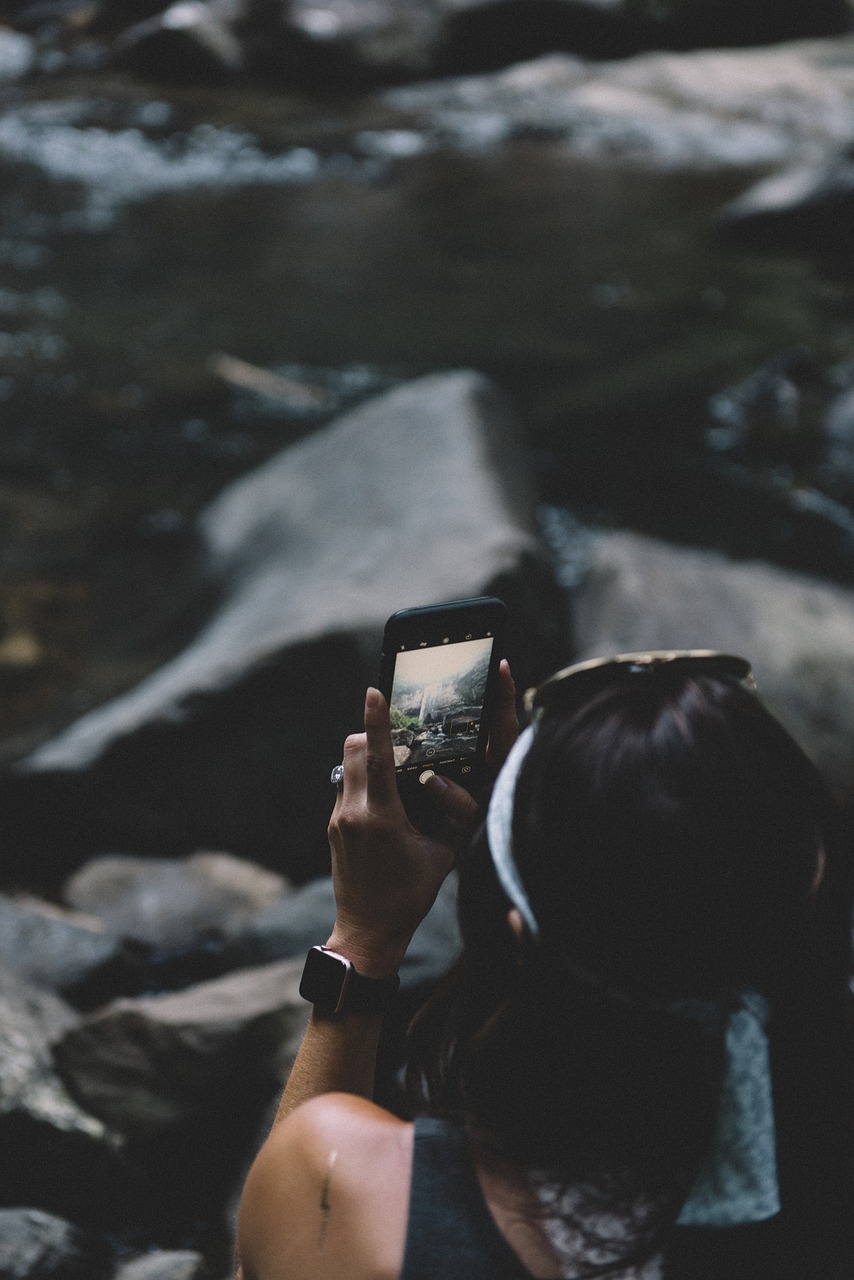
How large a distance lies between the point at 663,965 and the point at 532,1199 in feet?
0.71

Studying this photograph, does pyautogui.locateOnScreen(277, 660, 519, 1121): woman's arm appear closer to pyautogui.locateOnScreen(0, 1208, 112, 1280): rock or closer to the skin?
the skin

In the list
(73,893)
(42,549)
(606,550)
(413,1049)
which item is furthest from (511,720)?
(42,549)

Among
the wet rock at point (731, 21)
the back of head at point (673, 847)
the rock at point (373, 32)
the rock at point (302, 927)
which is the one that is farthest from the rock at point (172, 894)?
the wet rock at point (731, 21)

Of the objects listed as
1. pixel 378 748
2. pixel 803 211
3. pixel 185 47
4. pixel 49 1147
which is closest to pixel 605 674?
pixel 378 748

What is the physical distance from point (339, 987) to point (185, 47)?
13392mm

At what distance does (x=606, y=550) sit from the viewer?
422 cm

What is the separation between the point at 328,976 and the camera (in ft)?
3.90

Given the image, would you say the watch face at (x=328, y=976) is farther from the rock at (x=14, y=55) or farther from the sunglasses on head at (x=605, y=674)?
the rock at (x=14, y=55)

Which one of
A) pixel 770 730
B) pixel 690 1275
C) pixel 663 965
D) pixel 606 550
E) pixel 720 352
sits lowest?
pixel 720 352

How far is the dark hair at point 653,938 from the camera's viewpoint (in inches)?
36.0

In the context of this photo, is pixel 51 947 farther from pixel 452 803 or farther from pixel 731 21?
pixel 731 21

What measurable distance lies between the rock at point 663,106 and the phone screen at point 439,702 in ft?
35.6

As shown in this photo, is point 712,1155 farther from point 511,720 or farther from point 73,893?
point 73,893

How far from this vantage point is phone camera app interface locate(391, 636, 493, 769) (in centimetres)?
128
